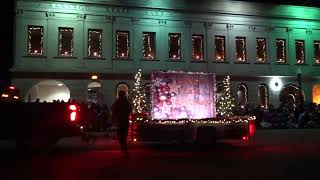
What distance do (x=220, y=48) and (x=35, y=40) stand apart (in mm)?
14160

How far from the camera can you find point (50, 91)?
34094 mm

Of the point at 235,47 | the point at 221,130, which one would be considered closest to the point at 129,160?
the point at 221,130

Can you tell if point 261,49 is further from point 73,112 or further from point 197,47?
point 73,112

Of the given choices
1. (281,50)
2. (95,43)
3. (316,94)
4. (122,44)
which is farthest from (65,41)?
(316,94)

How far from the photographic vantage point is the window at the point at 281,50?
38.6 metres

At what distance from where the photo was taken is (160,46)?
34.4 meters

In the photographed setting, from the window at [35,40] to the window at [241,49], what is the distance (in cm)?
1537

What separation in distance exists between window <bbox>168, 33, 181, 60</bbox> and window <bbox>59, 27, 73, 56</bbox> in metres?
7.54

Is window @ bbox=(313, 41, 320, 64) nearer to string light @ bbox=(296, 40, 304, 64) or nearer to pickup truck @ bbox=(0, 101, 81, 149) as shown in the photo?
Answer: string light @ bbox=(296, 40, 304, 64)

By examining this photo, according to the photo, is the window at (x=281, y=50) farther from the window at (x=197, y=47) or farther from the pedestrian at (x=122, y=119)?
the pedestrian at (x=122, y=119)

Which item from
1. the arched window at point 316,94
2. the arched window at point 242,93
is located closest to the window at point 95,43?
the arched window at point 242,93

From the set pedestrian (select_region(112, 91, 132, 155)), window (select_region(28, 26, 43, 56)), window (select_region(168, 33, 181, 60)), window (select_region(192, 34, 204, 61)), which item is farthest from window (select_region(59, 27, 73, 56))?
pedestrian (select_region(112, 91, 132, 155))

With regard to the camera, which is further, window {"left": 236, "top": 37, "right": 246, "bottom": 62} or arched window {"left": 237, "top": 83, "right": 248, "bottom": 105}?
window {"left": 236, "top": 37, "right": 246, "bottom": 62}

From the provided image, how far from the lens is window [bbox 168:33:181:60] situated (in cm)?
3506
